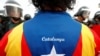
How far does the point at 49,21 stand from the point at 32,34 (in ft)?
0.41

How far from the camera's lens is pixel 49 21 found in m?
2.25

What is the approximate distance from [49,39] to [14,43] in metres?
0.21

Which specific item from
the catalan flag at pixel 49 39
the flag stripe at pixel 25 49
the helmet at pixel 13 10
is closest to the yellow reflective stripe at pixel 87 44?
the catalan flag at pixel 49 39

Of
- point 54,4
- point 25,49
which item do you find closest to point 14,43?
point 25,49

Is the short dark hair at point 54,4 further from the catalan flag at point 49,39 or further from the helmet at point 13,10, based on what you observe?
the helmet at point 13,10

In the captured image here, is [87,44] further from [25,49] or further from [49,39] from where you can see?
[25,49]

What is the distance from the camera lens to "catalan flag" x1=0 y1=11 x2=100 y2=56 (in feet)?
7.27

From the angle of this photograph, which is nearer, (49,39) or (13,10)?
(49,39)

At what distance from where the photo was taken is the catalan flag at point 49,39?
7.27 ft

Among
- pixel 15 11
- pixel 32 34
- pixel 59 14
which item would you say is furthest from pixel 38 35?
pixel 15 11

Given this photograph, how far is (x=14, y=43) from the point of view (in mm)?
2223

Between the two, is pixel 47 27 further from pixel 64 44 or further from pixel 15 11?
pixel 15 11

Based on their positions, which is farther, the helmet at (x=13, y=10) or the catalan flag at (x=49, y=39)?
the helmet at (x=13, y=10)

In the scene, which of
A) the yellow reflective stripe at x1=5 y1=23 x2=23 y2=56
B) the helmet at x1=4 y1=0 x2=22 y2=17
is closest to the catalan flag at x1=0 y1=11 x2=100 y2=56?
the yellow reflective stripe at x1=5 y1=23 x2=23 y2=56
